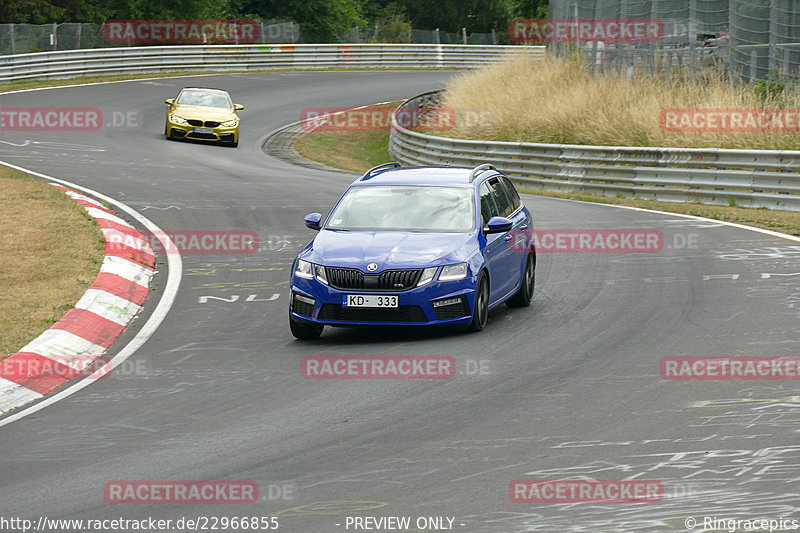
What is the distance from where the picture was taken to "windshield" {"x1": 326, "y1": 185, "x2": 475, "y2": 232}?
11428 mm

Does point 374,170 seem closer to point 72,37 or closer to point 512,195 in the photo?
point 512,195

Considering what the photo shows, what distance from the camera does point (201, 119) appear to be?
32719 millimetres

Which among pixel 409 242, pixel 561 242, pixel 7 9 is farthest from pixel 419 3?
pixel 409 242

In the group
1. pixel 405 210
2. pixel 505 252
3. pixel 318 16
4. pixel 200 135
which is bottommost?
pixel 200 135

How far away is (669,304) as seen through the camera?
1196 centimetres

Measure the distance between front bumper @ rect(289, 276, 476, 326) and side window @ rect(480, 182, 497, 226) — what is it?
4.49ft

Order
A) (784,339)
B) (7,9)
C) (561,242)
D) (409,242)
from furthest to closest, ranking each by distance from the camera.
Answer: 1. (7,9)
2. (561,242)
3. (409,242)
4. (784,339)

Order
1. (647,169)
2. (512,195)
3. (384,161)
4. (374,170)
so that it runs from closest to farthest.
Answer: (374,170) → (512,195) → (647,169) → (384,161)

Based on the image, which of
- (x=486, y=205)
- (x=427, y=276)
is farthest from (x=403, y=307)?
(x=486, y=205)

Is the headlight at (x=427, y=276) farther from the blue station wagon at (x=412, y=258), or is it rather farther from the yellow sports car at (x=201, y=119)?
the yellow sports car at (x=201, y=119)

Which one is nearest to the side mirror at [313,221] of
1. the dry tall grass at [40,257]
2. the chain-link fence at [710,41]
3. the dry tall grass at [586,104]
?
the dry tall grass at [40,257]

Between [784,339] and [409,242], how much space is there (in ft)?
11.8

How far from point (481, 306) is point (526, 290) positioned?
162cm

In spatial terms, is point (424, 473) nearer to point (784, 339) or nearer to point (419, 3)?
point (784, 339)
